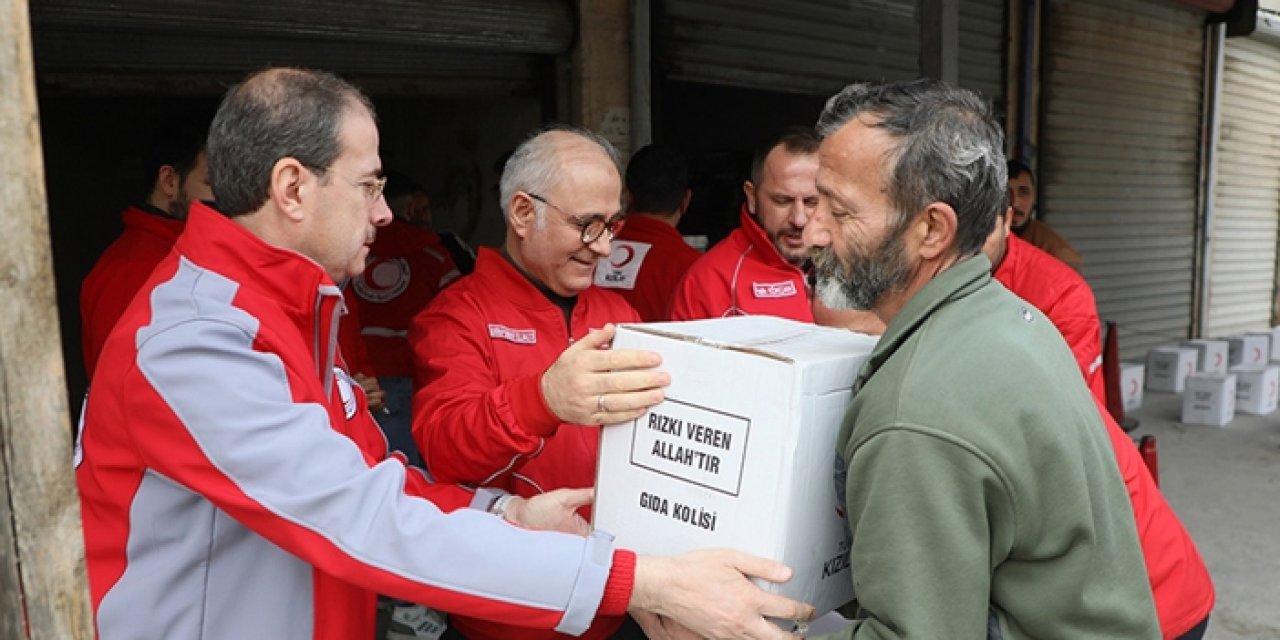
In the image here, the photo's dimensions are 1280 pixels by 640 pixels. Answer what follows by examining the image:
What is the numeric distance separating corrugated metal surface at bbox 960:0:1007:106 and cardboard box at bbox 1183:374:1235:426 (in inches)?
105

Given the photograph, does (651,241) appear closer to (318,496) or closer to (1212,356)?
(318,496)

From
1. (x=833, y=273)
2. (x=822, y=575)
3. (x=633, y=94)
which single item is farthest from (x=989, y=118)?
(x=633, y=94)

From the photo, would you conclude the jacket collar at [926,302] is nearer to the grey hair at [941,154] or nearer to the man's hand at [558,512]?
the grey hair at [941,154]

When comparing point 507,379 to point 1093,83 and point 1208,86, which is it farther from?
point 1208,86

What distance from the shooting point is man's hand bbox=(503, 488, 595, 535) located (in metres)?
2.03

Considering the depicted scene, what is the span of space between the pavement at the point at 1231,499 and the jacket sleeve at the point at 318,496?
3811mm

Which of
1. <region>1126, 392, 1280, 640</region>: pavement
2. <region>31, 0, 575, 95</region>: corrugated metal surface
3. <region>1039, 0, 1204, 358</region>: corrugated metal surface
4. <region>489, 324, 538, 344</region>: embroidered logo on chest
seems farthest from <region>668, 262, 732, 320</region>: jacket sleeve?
<region>1039, 0, 1204, 358</region>: corrugated metal surface

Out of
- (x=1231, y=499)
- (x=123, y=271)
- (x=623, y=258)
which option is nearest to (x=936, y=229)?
(x=123, y=271)

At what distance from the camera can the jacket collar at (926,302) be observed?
1542mm

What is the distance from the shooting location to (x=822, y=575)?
1.67m

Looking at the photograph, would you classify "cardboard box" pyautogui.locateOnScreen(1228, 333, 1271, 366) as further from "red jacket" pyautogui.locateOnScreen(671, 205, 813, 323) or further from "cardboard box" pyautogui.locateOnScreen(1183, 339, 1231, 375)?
"red jacket" pyautogui.locateOnScreen(671, 205, 813, 323)

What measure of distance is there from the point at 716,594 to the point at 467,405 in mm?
763

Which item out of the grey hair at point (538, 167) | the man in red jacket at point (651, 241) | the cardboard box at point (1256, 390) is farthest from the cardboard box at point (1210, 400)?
the grey hair at point (538, 167)

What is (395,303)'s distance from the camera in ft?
15.8
